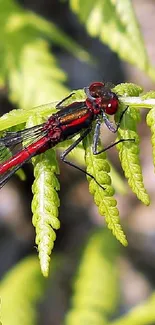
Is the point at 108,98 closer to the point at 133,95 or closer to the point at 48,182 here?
the point at 133,95

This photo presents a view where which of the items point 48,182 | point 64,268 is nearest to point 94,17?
point 48,182

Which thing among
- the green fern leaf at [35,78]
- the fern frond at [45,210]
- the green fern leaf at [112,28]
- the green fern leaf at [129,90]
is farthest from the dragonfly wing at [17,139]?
the green fern leaf at [35,78]

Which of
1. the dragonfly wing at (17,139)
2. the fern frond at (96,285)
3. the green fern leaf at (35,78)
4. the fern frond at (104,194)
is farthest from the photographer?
the fern frond at (96,285)

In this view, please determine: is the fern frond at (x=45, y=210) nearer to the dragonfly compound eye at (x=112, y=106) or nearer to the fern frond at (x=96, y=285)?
the dragonfly compound eye at (x=112, y=106)

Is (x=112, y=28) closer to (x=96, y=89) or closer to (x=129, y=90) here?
(x=96, y=89)

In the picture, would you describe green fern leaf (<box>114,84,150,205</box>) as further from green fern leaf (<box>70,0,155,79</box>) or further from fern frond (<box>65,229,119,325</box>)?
fern frond (<box>65,229,119,325</box>)

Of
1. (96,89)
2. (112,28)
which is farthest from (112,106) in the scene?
(112,28)
